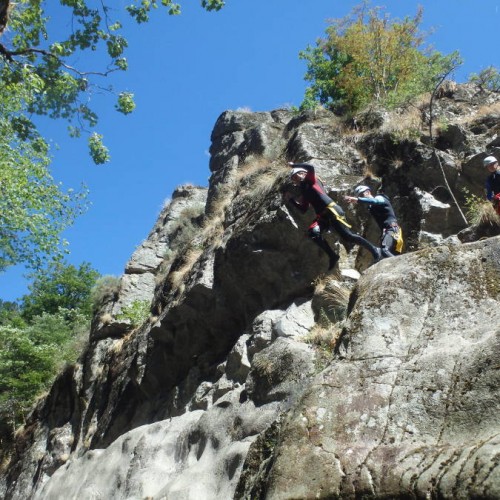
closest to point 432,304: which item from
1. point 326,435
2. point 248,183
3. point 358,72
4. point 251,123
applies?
point 326,435

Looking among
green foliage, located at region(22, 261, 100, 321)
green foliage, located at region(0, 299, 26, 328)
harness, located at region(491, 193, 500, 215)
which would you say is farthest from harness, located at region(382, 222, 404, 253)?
green foliage, located at region(22, 261, 100, 321)

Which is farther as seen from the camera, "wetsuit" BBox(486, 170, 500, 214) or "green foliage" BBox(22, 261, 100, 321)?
"green foliage" BBox(22, 261, 100, 321)

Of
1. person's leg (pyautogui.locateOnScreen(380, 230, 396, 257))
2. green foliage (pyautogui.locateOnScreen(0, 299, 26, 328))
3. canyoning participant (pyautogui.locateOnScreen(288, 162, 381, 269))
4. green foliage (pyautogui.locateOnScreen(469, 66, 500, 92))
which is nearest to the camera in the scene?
person's leg (pyautogui.locateOnScreen(380, 230, 396, 257))

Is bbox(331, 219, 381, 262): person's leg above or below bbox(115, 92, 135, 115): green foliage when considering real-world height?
below

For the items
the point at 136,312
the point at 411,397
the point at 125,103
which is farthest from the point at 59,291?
the point at 411,397

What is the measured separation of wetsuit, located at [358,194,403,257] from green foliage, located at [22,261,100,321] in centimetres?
2793

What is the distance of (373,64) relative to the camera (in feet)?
68.6

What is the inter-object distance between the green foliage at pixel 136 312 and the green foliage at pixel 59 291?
1775cm

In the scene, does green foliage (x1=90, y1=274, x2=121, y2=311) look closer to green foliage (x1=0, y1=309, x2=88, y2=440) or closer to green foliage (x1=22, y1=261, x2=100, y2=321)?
green foliage (x1=0, y1=309, x2=88, y2=440)

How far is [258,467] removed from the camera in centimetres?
656

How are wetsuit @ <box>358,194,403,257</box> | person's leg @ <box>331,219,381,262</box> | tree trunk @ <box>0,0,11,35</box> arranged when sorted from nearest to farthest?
1. tree trunk @ <box>0,0,11,35</box>
2. wetsuit @ <box>358,194,403,257</box>
3. person's leg @ <box>331,219,381,262</box>

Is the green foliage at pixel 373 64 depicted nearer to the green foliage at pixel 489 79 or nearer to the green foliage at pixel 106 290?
the green foliage at pixel 489 79

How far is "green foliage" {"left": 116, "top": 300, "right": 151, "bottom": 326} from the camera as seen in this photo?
1950cm

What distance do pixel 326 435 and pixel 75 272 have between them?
35426 millimetres
